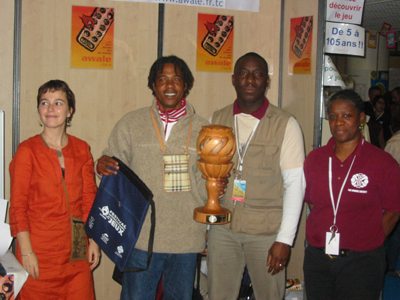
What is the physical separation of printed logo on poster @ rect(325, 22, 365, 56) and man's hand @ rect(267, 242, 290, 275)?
1575 mm

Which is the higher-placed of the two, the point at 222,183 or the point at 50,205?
the point at 222,183

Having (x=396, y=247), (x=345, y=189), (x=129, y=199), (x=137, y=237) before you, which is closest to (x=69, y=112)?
(x=129, y=199)

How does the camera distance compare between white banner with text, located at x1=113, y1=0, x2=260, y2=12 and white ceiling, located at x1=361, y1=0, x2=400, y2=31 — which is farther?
white ceiling, located at x1=361, y1=0, x2=400, y2=31

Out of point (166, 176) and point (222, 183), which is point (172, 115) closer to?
point (166, 176)

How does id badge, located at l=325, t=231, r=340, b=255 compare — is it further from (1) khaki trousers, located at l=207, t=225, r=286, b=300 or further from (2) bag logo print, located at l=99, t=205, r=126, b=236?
(2) bag logo print, located at l=99, t=205, r=126, b=236

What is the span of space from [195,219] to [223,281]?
0.44 metres

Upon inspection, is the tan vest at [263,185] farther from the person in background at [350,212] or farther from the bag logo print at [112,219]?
the bag logo print at [112,219]

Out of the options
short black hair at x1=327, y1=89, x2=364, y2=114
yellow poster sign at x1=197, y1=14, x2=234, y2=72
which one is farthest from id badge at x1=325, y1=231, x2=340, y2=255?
yellow poster sign at x1=197, y1=14, x2=234, y2=72

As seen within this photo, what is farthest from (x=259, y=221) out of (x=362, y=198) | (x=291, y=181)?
(x=362, y=198)

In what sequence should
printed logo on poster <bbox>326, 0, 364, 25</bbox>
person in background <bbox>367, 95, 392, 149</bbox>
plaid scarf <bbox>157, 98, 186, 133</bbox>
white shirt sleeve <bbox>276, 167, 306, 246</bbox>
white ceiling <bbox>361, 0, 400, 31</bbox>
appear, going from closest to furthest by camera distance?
white shirt sleeve <bbox>276, 167, 306, 246</bbox>, plaid scarf <bbox>157, 98, 186, 133</bbox>, printed logo on poster <bbox>326, 0, 364, 25</bbox>, person in background <bbox>367, 95, 392, 149</bbox>, white ceiling <bbox>361, 0, 400, 31</bbox>

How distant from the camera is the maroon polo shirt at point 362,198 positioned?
70.9 inches

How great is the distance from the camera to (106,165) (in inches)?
77.9

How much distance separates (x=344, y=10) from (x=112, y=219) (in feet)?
7.23

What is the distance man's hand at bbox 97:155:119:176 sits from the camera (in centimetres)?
195
